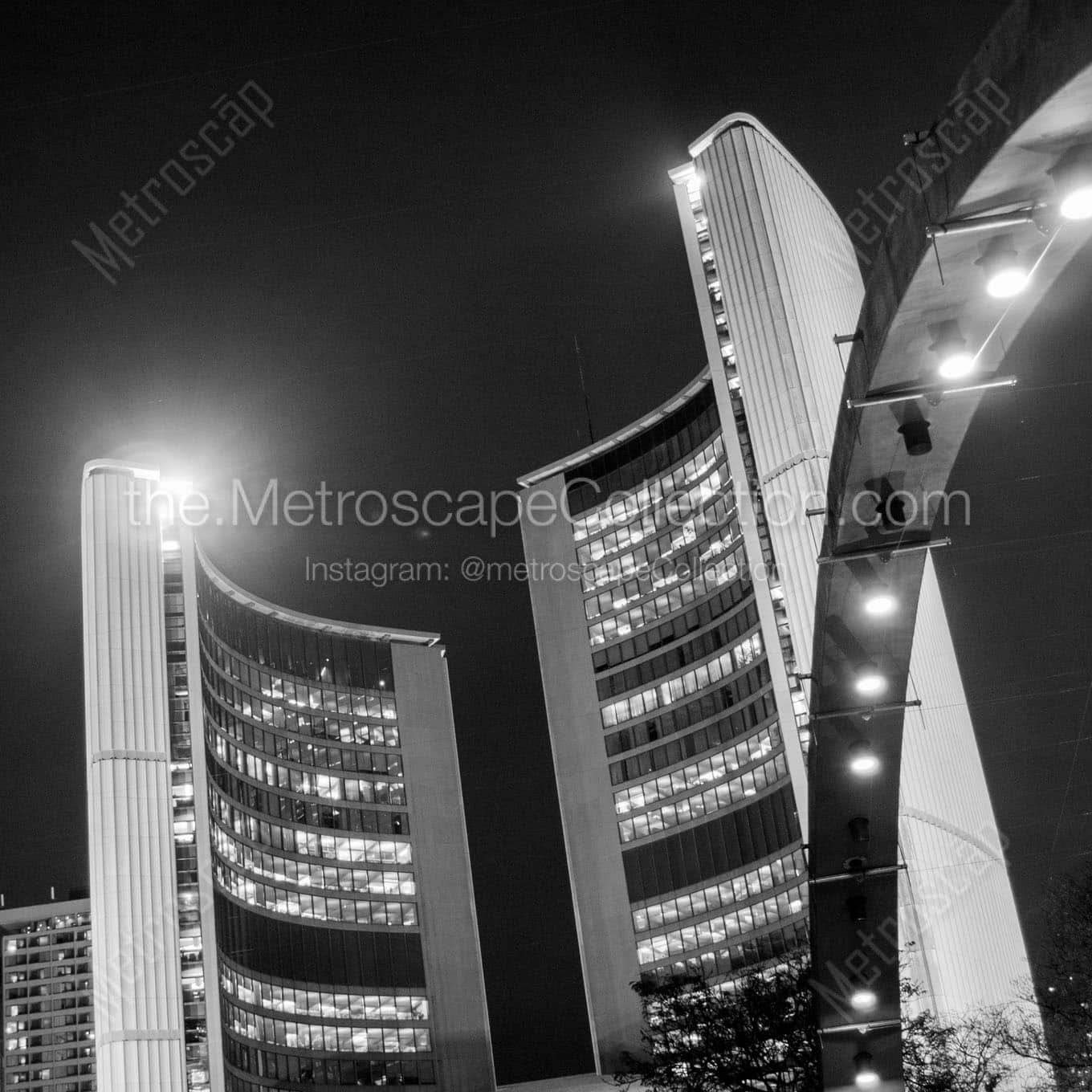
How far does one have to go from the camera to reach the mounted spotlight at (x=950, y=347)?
9648 millimetres

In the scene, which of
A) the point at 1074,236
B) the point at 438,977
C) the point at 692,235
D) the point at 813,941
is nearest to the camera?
the point at 1074,236

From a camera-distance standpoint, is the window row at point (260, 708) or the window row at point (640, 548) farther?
the window row at point (260, 708)

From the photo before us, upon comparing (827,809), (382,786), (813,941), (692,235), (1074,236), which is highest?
(692,235)

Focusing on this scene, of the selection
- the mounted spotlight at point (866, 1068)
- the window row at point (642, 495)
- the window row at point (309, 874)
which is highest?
the window row at point (642, 495)

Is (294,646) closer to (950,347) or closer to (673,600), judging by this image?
(673,600)

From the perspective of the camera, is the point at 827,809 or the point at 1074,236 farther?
the point at 827,809

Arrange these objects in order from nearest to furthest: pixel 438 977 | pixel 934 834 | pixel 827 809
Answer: pixel 827 809 < pixel 934 834 < pixel 438 977

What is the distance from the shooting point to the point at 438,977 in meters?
142

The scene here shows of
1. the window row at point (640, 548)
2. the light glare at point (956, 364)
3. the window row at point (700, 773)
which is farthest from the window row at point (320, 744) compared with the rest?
the light glare at point (956, 364)

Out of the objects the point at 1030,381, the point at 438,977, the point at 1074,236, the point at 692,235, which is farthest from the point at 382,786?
the point at 1074,236

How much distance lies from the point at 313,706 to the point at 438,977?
105 feet

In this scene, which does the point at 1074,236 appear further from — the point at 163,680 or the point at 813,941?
the point at 163,680

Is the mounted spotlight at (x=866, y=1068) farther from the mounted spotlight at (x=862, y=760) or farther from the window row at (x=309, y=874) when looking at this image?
the window row at (x=309, y=874)

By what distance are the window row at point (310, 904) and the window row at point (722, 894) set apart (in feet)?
95.4
